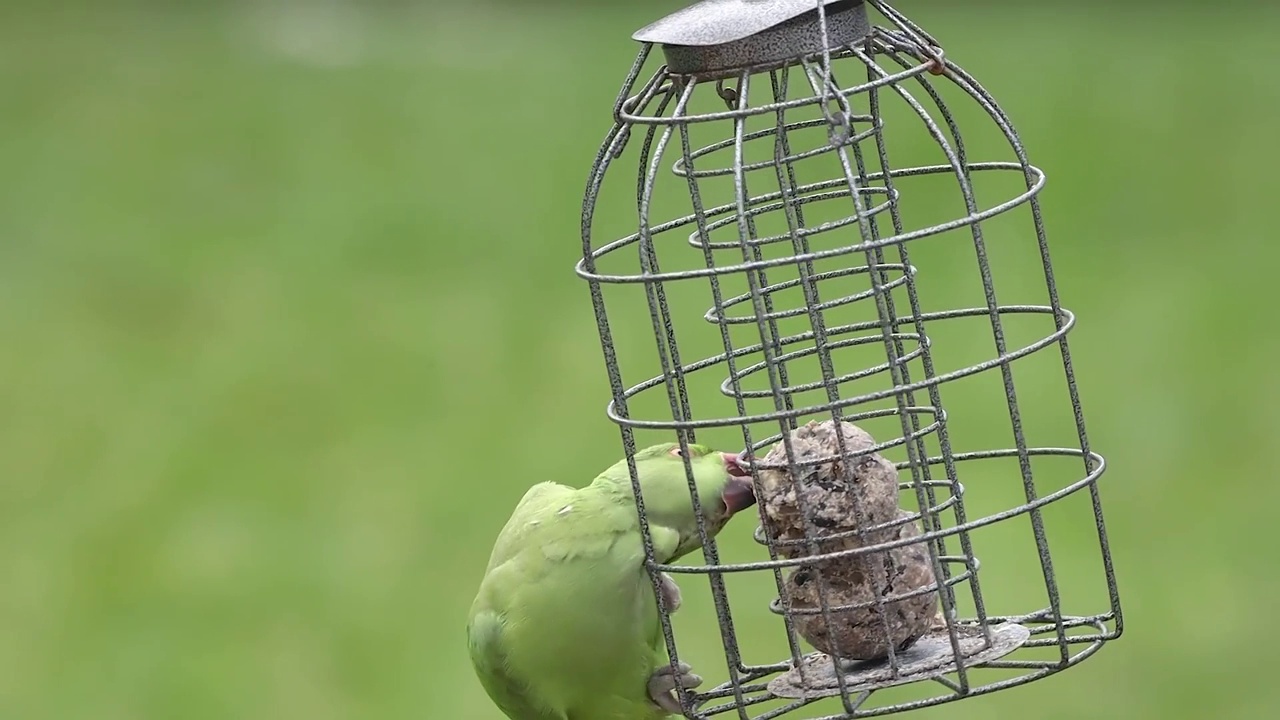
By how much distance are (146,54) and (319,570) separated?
5.82m

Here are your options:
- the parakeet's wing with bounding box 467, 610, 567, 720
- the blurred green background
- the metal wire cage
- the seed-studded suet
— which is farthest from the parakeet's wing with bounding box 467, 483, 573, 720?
the blurred green background

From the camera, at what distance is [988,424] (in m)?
8.14

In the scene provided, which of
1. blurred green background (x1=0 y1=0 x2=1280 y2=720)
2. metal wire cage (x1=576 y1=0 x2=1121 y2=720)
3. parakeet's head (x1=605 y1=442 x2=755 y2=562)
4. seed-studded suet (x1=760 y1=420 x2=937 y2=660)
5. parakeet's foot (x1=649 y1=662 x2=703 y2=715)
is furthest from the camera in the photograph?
blurred green background (x1=0 y1=0 x2=1280 y2=720)

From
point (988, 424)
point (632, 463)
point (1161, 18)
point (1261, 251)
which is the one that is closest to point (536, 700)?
point (632, 463)

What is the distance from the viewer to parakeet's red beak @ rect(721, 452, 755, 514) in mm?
2938

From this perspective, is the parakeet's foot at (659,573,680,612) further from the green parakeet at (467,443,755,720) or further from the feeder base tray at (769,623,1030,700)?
the feeder base tray at (769,623,1030,700)

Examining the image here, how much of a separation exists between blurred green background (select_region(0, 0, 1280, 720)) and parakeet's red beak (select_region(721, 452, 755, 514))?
3.90 meters

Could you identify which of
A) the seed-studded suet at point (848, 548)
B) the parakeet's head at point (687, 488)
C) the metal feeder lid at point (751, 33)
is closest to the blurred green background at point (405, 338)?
the parakeet's head at point (687, 488)

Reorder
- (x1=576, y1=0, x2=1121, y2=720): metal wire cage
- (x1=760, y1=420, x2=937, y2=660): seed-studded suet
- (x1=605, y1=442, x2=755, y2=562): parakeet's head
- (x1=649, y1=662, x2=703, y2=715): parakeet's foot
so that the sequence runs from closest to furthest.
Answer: (x1=576, y1=0, x2=1121, y2=720): metal wire cage → (x1=760, y1=420, x2=937, y2=660): seed-studded suet → (x1=605, y1=442, x2=755, y2=562): parakeet's head → (x1=649, y1=662, x2=703, y2=715): parakeet's foot

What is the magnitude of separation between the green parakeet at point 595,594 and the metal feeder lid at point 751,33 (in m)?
0.72

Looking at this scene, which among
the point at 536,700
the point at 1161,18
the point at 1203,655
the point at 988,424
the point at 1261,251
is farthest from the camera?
the point at 1161,18

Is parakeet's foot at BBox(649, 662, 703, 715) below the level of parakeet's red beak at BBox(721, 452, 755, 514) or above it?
below

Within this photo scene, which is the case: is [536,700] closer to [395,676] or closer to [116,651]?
[395,676]

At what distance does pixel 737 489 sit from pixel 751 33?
32.4 inches
